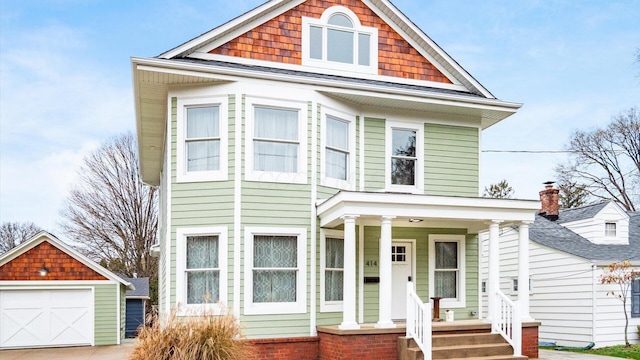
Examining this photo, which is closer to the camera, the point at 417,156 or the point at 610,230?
the point at 417,156

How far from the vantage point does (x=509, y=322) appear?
1116 centimetres

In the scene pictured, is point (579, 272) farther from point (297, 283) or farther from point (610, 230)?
point (297, 283)

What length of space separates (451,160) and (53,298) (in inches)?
504

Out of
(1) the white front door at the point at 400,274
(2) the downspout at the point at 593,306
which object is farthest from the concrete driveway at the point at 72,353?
(2) the downspout at the point at 593,306

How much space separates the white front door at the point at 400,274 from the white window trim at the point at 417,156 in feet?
3.80

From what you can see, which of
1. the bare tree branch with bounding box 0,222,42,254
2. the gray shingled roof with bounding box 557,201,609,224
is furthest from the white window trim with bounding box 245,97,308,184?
the bare tree branch with bounding box 0,222,42,254

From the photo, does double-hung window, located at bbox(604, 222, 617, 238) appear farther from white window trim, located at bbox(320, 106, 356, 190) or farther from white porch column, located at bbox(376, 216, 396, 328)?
white porch column, located at bbox(376, 216, 396, 328)

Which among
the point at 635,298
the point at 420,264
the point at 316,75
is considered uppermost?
the point at 316,75

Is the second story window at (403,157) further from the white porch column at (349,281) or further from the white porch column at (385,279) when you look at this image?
the white porch column at (349,281)

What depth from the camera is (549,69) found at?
24.5m

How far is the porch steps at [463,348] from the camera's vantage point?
10367 millimetres

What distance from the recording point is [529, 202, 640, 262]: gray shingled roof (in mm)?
16844

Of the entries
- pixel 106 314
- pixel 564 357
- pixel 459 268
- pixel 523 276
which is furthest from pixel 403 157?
pixel 106 314

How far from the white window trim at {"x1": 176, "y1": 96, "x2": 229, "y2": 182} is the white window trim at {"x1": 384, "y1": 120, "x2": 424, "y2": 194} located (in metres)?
3.56
